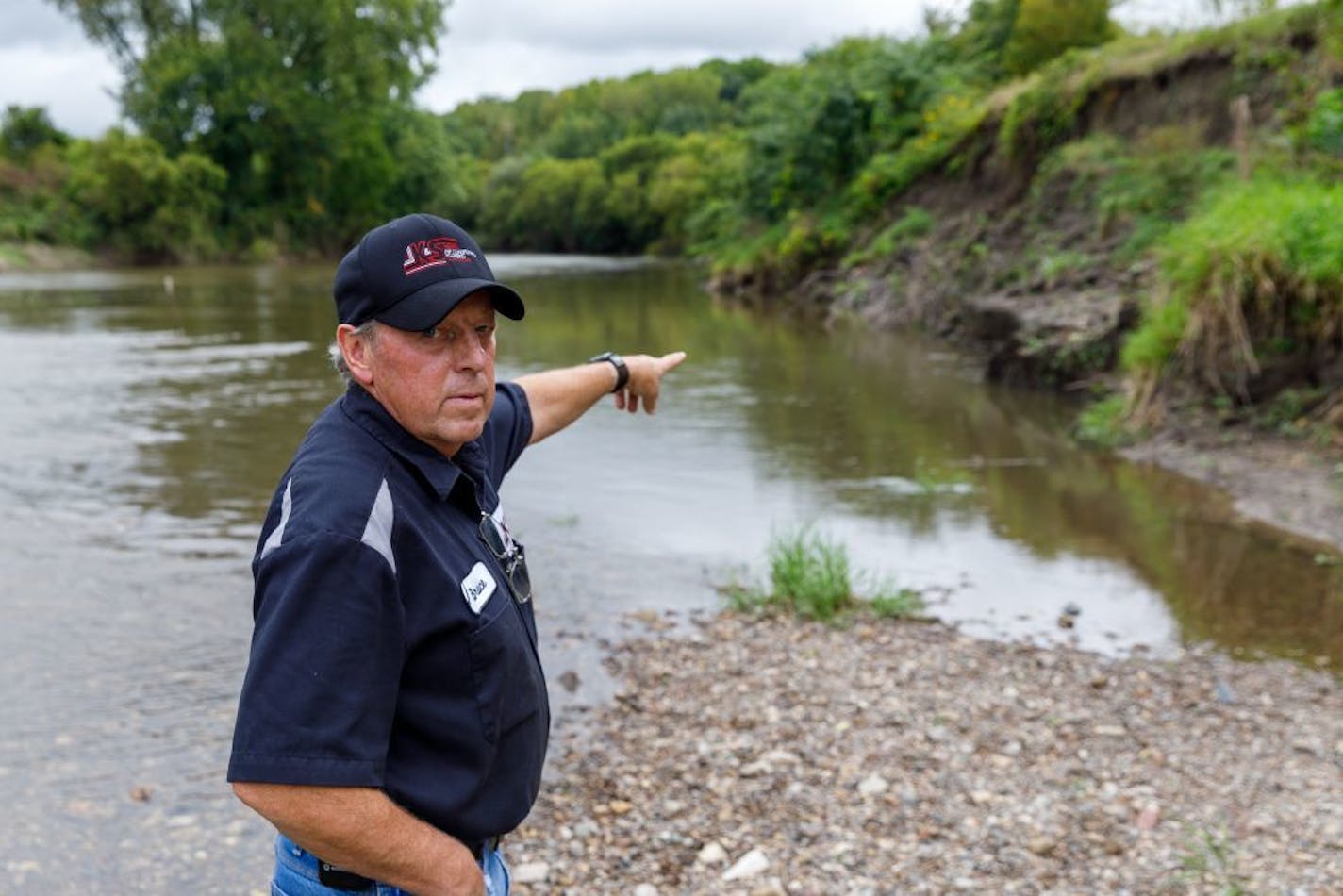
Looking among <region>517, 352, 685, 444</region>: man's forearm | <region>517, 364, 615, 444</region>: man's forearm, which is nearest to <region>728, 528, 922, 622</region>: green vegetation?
<region>517, 352, 685, 444</region>: man's forearm

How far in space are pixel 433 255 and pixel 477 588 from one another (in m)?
0.58

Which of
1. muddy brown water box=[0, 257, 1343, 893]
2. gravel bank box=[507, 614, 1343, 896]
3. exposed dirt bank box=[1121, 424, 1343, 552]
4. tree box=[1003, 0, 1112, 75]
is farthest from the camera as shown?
Answer: tree box=[1003, 0, 1112, 75]

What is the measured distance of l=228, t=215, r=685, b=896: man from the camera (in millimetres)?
1725

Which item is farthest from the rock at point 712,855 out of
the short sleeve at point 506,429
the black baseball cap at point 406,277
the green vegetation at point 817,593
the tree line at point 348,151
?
the tree line at point 348,151

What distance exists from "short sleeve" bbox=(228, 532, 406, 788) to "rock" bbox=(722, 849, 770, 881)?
2374 millimetres

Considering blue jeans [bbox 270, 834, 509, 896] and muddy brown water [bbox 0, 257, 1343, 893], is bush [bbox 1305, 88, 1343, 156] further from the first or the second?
blue jeans [bbox 270, 834, 509, 896]

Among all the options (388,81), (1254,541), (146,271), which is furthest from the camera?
(388,81)

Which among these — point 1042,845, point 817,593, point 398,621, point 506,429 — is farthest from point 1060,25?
point 398,621

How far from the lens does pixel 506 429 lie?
119 inches

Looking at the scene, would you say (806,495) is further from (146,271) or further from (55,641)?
(146,271)

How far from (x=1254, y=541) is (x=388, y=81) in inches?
2111

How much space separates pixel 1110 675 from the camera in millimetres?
5516

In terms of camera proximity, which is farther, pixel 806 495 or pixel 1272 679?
pixel 806 495

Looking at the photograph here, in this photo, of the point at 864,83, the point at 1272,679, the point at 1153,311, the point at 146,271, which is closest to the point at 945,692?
the point at 1272,679
